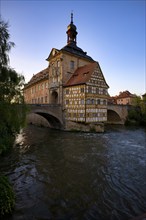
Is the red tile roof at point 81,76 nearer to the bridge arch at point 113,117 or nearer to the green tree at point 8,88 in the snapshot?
the bridge arch at point 113,117

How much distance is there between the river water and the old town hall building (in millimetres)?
6818

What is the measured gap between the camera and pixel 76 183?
5461 mm

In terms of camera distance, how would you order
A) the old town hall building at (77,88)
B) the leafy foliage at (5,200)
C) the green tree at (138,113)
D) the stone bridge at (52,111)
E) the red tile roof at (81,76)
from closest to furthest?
the leafy foliage at (5,200) < the stone bridge at (52,111) < the old town hall building at (77,88) < the red tile roof at (81,76) < the green tree at (138,113)

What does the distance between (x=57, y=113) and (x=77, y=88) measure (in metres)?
3.81

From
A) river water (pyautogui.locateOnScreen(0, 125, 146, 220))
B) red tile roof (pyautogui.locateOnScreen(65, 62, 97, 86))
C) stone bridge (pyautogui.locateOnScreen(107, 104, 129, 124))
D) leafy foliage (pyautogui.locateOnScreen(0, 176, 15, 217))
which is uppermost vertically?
red tile roof (pyautogui.locateOnScreen(65, 62, 97, 86))

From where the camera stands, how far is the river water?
3.96 metres

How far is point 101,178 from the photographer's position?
5.96 meters

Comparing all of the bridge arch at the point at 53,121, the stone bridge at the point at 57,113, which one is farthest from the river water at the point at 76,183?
the bridge arch at the point at 53,121

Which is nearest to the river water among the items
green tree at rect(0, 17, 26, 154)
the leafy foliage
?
the leafy foliage

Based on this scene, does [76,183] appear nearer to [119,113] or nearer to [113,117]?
A: [119,113]

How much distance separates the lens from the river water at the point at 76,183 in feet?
13.0

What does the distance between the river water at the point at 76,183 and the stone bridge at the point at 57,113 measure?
12.8 feet

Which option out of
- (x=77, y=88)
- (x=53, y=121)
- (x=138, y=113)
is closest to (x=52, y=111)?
(x=53, y=121)

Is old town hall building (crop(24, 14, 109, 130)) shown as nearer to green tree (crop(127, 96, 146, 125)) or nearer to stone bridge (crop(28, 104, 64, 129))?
stone bridge (crop(28, 104, 64, 129))
